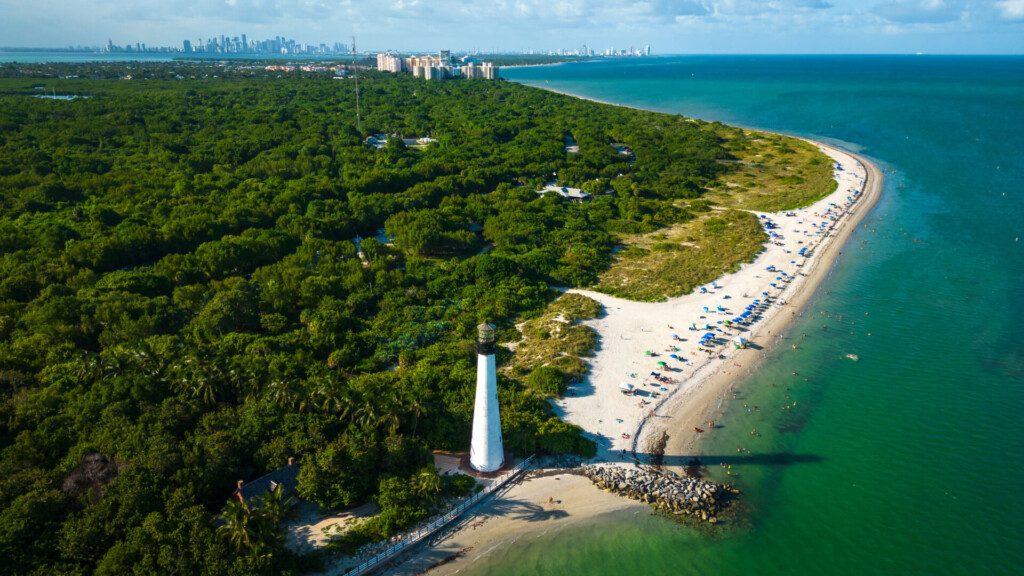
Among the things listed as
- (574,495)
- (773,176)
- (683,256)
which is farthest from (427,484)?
(773,176)

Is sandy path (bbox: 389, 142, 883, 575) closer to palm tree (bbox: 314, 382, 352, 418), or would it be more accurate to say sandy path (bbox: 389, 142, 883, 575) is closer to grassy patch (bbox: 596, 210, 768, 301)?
grassy patch (bbox: 596, 210, 768, 301)

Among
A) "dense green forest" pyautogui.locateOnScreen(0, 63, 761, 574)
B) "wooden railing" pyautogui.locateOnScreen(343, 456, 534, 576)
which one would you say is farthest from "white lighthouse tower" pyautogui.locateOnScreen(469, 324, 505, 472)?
"dense green forest" pyautogui.locateOnScreen(0, 63, 761, 574)

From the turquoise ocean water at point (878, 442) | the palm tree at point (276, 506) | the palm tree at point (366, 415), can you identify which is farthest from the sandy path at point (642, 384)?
the palm tree at point (366, 415)

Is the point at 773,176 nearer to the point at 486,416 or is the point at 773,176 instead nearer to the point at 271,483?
the point at 486,416

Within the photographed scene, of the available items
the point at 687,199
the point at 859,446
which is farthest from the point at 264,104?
the point at 859,446

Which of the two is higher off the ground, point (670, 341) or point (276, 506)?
point (276, 506)

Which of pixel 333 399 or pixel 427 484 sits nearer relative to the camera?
pixel 427 484
